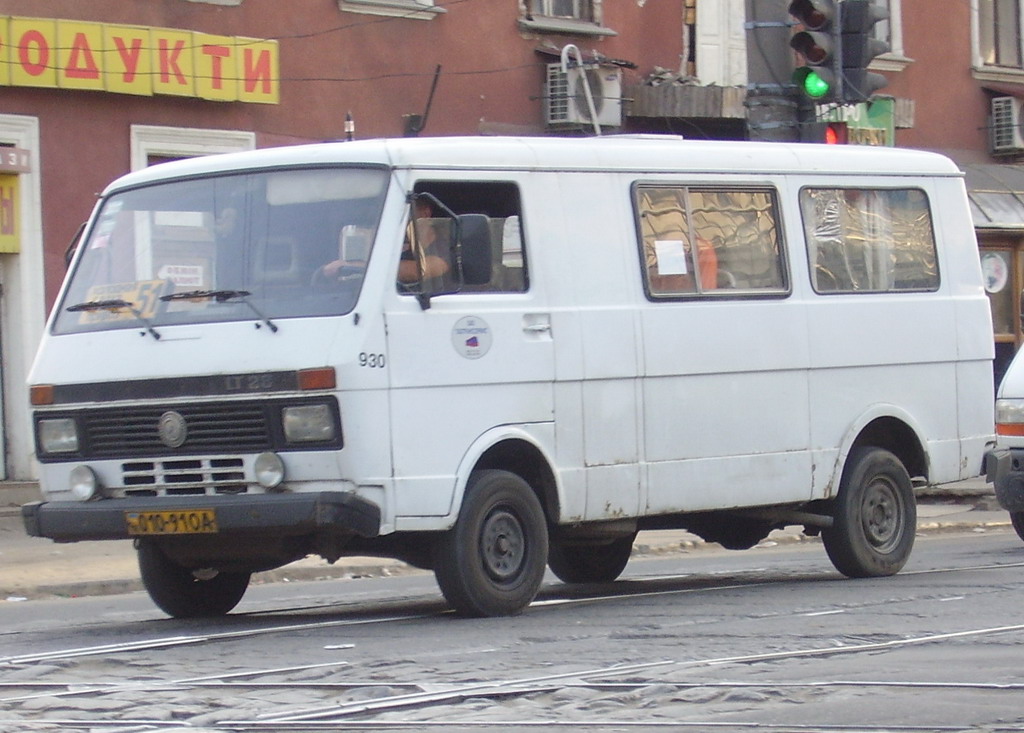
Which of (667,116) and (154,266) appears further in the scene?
(667,116)

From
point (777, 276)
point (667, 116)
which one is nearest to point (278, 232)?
point (777, 276)

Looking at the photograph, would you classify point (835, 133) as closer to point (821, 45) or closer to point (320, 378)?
point (821, 45)

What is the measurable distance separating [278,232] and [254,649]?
2.11m

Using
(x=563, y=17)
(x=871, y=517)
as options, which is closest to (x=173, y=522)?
(x=871, y=517)

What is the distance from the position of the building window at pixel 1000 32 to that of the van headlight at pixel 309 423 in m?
22.1

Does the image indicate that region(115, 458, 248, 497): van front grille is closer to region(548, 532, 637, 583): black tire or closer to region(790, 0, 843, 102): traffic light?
region(548, 532, 637, 583): black tire

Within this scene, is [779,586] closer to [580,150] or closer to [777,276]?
[777,276]

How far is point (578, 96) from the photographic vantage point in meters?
23.3

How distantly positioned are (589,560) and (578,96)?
11252 millimetres

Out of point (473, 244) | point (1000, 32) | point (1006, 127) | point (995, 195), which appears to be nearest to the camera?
point (473, 244)

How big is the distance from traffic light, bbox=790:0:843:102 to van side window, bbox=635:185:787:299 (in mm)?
3175

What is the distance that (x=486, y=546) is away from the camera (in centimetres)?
998

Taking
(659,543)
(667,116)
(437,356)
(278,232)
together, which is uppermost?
(667,116)

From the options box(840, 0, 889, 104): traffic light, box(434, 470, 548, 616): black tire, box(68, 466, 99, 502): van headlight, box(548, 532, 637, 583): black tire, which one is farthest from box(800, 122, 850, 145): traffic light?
box(68, 466, 99, 502): van headlight
